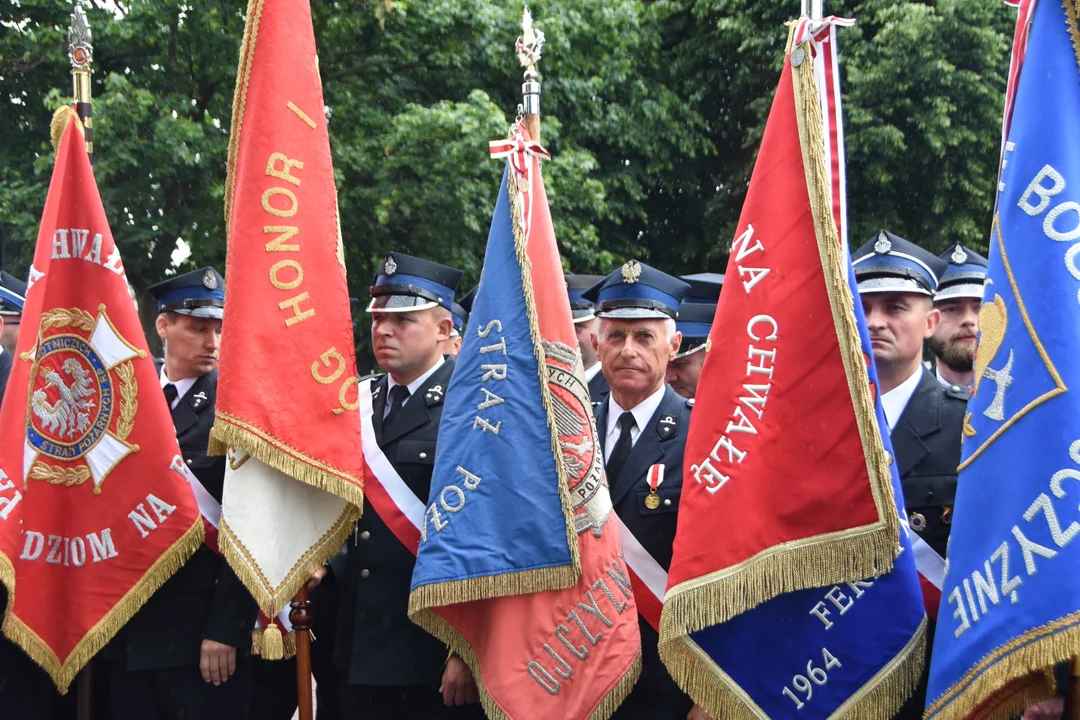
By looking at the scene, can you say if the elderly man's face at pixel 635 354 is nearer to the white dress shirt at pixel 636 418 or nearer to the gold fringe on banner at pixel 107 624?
the white dress shirt at pixel 636 418

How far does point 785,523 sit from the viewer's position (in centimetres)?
340

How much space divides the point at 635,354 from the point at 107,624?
216 cm

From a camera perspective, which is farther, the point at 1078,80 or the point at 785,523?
the point at 785,523

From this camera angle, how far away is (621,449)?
435 centimetres

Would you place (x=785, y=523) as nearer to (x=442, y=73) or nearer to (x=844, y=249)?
(x=844, y=249)

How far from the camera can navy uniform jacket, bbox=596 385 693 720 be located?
4.11 m

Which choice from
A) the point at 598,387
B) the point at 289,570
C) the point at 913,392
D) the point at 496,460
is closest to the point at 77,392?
the point at 289,570

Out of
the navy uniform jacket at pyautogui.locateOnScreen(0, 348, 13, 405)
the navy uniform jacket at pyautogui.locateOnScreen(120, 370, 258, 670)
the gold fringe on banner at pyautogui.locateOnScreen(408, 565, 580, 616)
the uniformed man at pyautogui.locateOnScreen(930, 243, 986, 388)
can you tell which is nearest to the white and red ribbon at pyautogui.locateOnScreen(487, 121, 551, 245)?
the gold fringe on banner at pyautogui.locateOnScreen(408, 565, 580, 616)

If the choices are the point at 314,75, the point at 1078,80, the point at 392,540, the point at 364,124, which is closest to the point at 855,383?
the point at 1078,80

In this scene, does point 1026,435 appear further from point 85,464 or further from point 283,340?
point 85,464

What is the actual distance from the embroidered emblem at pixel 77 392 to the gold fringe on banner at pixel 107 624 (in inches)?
18.0

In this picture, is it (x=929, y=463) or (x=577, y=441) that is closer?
(x=929, y=463)

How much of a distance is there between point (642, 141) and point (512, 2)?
222cm

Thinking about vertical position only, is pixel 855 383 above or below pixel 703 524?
above
